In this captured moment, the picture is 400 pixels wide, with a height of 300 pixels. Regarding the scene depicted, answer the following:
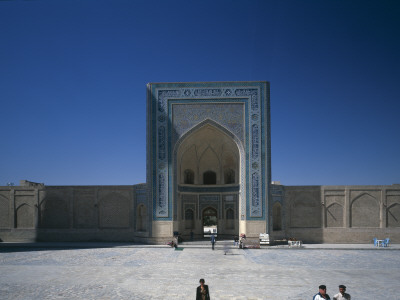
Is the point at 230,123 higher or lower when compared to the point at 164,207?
higher

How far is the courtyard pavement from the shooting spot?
8930mm

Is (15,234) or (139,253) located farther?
(15,234)

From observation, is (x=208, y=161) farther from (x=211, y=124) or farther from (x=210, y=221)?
(x=210, y=221)

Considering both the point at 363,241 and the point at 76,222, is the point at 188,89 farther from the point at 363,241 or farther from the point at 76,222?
the point at 363,241

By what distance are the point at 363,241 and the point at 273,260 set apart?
8828 millimetres

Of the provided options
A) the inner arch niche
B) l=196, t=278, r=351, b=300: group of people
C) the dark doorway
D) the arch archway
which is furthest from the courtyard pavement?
the inner arch niche

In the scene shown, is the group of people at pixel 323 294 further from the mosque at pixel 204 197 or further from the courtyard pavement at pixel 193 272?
the mosque at pixel 204 197

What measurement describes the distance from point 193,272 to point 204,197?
36.8 ft

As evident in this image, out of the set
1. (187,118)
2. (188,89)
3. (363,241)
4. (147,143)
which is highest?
(188,89)

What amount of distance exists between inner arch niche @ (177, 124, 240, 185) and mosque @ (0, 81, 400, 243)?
0.06 metres

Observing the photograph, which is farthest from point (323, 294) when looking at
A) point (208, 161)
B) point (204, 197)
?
point (208, 161)

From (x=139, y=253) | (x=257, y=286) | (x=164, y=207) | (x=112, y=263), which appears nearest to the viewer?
(x=257, y=286)

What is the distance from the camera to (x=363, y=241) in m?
20.3

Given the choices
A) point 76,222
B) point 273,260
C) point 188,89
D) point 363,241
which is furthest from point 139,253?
point 363,241
